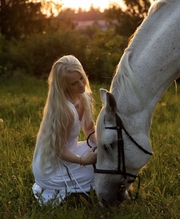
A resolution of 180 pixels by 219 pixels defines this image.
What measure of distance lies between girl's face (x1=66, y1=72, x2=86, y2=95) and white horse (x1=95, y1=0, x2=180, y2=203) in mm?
453

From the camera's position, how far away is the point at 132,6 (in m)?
13.7

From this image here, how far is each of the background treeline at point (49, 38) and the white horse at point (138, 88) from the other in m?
8.50

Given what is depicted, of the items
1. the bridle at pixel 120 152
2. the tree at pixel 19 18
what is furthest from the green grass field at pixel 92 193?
the tree at pixel 19 18

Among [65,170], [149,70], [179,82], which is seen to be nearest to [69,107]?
[65,170]

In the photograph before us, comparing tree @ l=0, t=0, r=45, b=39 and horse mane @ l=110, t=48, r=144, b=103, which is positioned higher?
tree @ l=0, t=0, r=45, b=39

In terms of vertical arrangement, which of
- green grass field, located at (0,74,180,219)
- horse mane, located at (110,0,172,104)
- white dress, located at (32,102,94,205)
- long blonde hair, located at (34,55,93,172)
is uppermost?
horse mane, located at (110,0,172,104)

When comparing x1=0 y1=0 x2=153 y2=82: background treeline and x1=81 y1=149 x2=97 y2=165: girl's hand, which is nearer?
x1=81 y1=149 x2=97 y2=165: girl's hand

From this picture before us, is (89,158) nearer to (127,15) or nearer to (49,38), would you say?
(49,38)

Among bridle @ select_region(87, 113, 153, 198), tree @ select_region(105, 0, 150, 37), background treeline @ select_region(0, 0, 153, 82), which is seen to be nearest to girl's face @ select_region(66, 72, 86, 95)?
bridle @ select_region(87, 113, 153, 198)

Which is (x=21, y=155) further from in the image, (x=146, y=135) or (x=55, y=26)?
(x=55, y=26)

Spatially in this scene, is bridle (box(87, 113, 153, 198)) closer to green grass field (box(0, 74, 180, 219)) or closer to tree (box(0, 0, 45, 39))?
green grass field (box(0, 74, 180, 219))

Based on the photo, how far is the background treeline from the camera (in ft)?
39.7

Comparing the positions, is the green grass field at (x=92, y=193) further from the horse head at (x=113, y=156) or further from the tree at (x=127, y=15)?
the tree at (x=127, y=15)

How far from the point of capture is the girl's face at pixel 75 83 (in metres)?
3.03
